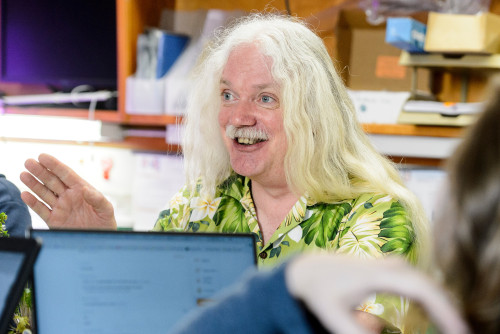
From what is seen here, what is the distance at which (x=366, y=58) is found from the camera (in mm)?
2330

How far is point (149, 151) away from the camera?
2748 millimetres

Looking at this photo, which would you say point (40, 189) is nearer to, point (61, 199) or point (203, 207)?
point (61, 199)

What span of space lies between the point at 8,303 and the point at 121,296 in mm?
255

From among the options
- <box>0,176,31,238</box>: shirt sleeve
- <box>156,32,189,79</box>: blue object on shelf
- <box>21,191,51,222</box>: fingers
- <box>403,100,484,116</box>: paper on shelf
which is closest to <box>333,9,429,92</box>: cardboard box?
<box>403,100,484,116</box>: paper on shelf

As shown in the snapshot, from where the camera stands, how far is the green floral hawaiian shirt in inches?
54.6

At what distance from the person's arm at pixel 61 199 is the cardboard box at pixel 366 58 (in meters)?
1.15

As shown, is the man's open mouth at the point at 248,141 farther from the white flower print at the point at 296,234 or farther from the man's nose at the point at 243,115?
the white flower print at the point at 296,234

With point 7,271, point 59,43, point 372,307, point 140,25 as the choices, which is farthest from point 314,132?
point 59,43

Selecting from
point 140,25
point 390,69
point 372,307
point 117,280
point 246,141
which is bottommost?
point 372,307

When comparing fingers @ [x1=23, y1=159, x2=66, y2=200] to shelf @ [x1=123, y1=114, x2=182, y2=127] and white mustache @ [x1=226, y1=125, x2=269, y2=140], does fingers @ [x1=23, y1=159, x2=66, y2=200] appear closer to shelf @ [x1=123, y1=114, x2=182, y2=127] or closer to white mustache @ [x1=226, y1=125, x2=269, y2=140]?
white mustache @ [x1=226, y1=125, x2=269, y2=140]

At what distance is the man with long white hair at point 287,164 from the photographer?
1506 mm

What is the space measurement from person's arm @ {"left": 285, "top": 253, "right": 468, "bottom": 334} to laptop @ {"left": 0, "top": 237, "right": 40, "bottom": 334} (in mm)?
493

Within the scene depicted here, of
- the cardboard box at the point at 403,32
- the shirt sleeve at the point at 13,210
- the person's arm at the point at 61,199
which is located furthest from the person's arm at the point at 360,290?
the cardboard box at the point at 403,32

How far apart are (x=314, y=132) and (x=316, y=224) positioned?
0.73 ft
